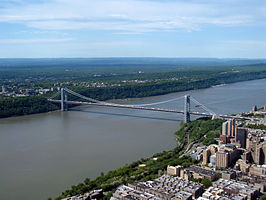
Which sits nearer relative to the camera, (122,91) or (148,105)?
(148,105)

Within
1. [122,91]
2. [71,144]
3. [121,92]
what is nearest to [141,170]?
[71,144]

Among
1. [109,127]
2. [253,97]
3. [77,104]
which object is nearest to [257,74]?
[253,97]

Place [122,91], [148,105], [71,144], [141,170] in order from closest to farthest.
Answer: [141,170] → [71,144] → [148,105] → [122,91]

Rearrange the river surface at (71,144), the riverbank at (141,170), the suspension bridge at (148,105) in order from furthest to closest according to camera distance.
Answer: the suspension bridge at (148,105), the river surface at (71,144), the riverbank at (141,170)

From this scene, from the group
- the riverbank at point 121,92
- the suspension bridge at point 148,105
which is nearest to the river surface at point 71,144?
the suspension bridge at point 148,105

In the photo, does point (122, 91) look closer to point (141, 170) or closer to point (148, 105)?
point (148, 105)

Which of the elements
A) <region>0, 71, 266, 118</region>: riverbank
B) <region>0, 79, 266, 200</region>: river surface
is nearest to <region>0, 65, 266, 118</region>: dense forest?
<region>0, 71, 266, 118</region>: riverbank

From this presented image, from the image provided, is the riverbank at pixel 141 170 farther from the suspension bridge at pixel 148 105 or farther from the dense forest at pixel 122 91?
the dense forest at pixel 122 91

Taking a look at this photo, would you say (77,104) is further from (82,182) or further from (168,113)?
(82,182)
